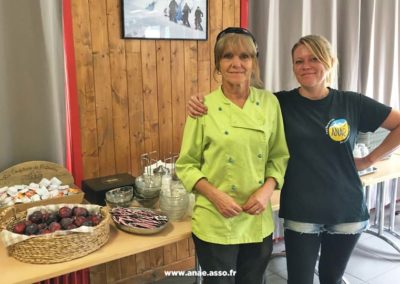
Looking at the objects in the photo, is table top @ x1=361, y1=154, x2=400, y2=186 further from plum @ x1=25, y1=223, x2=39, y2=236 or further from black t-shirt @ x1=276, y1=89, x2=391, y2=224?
plum @ x1=25, y1=223, x2=39, y2=236

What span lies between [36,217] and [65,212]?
108 millimetres

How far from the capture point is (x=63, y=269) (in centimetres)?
145

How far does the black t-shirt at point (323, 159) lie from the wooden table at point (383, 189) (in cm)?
86

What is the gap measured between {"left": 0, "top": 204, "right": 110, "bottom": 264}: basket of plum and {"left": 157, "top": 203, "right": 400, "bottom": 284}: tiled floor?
1.17 metres

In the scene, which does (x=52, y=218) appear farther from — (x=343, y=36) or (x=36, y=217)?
(x=343, y=36)

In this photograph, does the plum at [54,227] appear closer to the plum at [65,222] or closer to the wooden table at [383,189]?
the plum at [65,222]

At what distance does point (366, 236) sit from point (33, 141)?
258 cm

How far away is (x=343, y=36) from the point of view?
316 cm

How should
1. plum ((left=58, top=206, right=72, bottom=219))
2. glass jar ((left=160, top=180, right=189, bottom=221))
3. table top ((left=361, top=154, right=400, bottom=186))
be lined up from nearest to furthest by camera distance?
plum ((left=58, top=206, right=72, bottom=219))
glass jar ((left=160, top=180, right=189, bottom=221))
table top ((left=361, top=154, right=400, bottom=186))

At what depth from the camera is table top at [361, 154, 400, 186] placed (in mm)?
2486

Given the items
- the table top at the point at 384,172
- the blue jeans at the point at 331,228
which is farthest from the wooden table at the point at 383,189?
the blue jeans at the point at 331,228

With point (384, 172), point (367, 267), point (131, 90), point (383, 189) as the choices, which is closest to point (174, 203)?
point (131, 90)

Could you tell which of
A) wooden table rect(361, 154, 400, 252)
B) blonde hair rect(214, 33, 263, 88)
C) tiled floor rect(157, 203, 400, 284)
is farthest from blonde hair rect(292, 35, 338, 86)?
tiled floor rect(157, 203, 400, 284)

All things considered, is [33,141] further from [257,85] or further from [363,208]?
[363,208]
